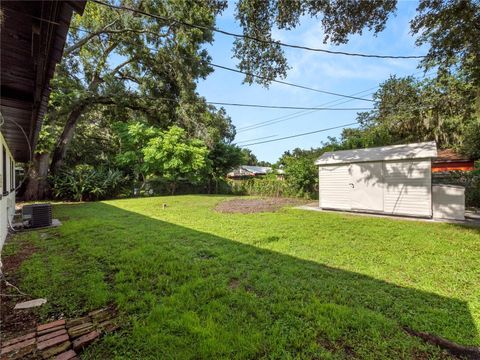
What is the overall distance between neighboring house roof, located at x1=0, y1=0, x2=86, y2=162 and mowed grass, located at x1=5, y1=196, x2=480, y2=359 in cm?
253

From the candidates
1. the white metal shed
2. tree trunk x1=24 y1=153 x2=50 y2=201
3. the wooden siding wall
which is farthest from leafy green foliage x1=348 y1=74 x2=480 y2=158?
tree trunk x1=24 y1=153 x2=50 y2=201

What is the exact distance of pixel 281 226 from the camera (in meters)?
5.93

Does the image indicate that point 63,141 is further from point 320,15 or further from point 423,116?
point 423,116

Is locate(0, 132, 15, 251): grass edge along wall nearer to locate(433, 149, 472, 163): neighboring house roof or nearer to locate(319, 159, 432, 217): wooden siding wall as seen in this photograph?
locate(319, 159, 432, 217): wooden siding wall

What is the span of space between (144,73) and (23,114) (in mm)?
10380

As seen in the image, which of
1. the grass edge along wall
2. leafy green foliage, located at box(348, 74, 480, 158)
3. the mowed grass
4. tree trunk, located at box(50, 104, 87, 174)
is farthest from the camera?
tree trunk, located at box(50, 104, 87, 174)

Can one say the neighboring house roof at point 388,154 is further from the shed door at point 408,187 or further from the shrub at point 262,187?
the shrub at point 262,187

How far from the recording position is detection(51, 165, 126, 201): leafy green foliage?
12000 millimetres

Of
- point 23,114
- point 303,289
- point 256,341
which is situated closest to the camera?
point 256,341

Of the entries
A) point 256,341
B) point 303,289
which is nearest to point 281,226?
point 303,289

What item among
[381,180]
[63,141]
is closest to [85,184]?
[63,141]

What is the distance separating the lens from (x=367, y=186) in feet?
25.2

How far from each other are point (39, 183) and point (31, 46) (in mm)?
12510

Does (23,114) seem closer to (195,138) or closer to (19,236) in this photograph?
(19,236)
